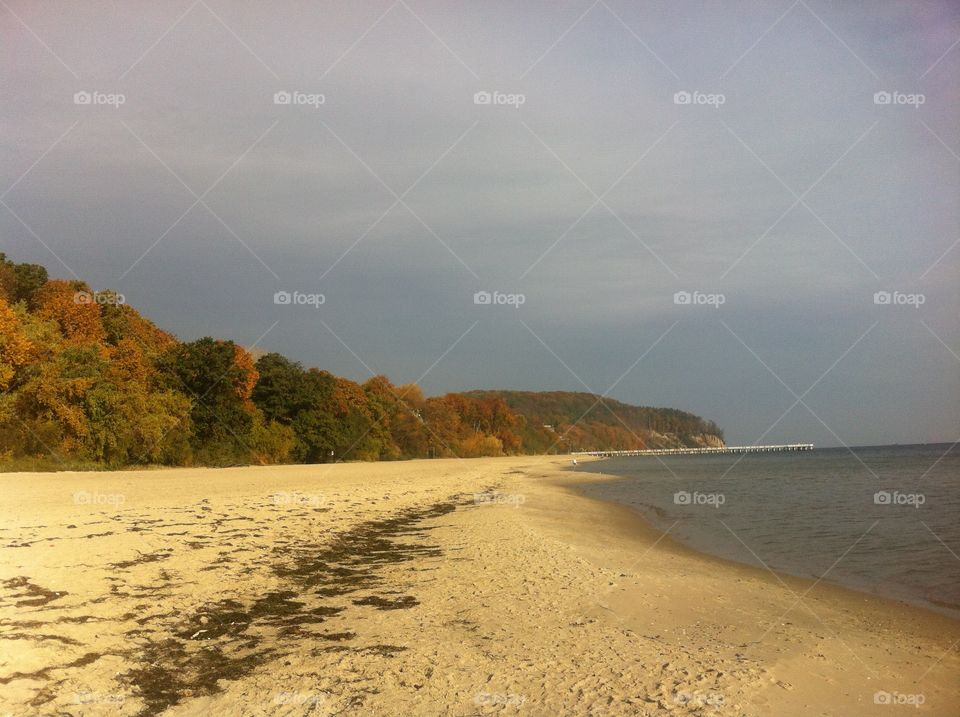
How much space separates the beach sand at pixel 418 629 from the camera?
19.4 feet

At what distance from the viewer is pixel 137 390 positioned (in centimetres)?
3828

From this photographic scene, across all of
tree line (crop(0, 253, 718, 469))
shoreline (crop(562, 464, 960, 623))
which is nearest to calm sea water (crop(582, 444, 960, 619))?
shoreline (crop(562, 464, 960, 623))

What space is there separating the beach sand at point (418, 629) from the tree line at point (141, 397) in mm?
20654

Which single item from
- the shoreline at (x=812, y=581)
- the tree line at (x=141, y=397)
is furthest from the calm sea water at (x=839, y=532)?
the tree line at (x=141, y=397)

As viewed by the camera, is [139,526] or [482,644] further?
[139,526]

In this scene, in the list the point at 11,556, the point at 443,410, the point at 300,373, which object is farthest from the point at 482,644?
the point at 443,410

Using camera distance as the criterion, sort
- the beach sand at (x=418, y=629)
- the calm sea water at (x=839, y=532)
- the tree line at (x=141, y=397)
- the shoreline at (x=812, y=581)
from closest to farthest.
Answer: the beach sand at (x=418, y=629) → the shoreline at (x=812, y=581) → the calm sea water at (x=839, y=532) → the tree line at (x=141, y=397)

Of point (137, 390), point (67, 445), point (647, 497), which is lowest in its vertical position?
point (647, 497)

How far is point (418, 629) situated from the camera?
7863 millimetres

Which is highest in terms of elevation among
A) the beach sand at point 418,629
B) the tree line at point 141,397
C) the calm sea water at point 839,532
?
the tree line at point 141,397

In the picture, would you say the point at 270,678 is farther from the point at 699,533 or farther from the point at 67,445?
the point at 67,445

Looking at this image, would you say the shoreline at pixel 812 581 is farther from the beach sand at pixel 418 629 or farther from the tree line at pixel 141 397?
the tree line at pixel 141 397

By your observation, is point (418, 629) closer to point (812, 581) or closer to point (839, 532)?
point (812, 581)

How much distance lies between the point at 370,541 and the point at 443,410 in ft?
329
